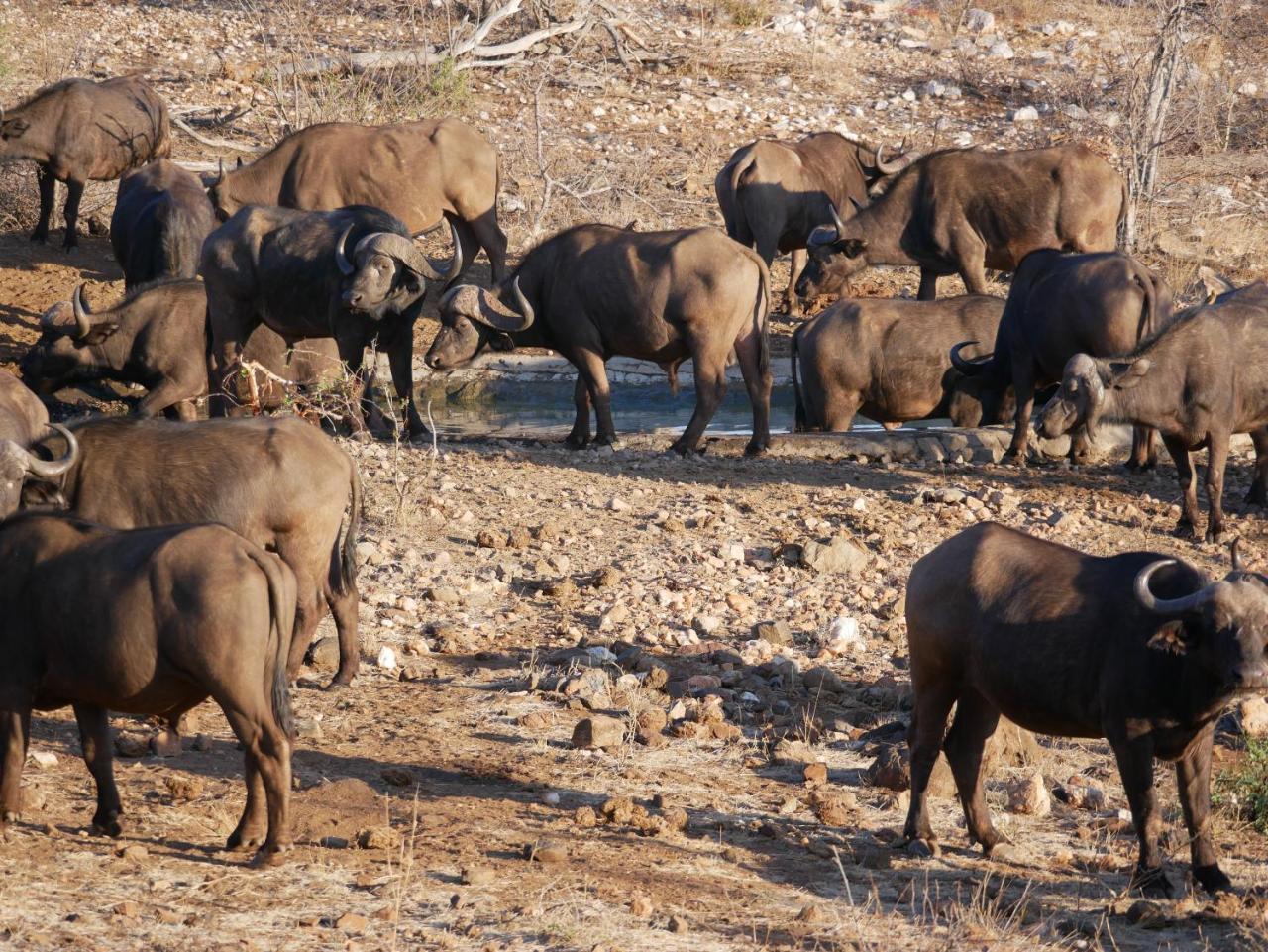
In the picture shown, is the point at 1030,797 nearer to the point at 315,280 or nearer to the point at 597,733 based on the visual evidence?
the point at 597,733

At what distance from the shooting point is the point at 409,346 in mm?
13273

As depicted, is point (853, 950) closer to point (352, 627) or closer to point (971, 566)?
point (971, 566)

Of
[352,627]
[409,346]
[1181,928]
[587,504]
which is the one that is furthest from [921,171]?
[1181,928]

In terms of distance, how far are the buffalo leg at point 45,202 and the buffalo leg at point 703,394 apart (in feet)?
31.0

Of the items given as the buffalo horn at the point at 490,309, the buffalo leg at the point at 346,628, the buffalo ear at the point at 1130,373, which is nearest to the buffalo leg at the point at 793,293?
the buffalo horn at the point at 490,309

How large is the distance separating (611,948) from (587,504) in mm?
6100

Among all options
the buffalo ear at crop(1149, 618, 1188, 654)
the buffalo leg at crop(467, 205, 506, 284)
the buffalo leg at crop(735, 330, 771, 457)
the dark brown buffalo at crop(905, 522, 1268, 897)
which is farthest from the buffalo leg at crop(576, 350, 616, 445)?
the buffalo ear at crop(1149, 618, 1188, 654)

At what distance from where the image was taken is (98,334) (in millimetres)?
13711

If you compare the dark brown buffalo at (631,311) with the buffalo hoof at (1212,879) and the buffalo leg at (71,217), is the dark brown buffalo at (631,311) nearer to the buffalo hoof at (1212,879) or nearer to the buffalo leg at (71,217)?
the buffalo leg at (71,217)

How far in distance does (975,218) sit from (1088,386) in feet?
22.3

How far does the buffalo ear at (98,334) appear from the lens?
13.7 metres

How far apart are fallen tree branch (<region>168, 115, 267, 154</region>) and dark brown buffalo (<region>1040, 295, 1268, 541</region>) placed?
12712 millimetres

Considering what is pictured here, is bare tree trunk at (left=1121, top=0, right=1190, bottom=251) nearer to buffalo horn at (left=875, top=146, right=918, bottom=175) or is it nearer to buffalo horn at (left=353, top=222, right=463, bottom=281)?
buffalo horn at (left=875, top=146, right=918, bottom=175)

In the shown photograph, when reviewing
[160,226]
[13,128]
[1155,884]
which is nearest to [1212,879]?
[1155,884]
